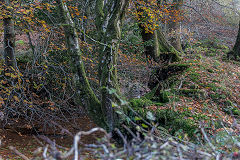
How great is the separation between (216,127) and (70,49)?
3741 millimetres

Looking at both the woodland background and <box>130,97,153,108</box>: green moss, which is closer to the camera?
the woodland background

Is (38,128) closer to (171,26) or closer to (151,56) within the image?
(151,56)

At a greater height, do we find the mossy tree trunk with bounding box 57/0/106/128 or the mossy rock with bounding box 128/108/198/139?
the mossy tree trunk with bounding box 57/0/106/128

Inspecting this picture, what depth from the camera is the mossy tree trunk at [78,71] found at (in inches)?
196

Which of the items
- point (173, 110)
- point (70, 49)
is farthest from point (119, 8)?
point (173, 110)

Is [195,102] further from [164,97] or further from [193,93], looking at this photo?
[164,97]

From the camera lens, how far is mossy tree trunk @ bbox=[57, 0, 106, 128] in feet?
16.3

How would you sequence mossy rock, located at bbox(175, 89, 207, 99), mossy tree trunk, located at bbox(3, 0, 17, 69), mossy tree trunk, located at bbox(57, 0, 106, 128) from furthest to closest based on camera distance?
mossy tree trunk, located at bbox(3, 0, 17, 69), mossy rock, located at bbox(175, 89, 207, 99), mossy tree trunk, located at bbox(57, 0, 106, 128)

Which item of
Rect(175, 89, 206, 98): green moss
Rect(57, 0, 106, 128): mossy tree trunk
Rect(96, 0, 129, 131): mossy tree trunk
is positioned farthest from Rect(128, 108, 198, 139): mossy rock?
Rect(175, 89, 206, 98): green moss

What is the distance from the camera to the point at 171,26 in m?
12.7

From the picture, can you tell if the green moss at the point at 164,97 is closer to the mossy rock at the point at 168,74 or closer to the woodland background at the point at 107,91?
the woodland background at the point at 107,91

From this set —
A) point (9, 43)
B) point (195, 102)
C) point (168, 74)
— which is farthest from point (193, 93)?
point (9, 43)

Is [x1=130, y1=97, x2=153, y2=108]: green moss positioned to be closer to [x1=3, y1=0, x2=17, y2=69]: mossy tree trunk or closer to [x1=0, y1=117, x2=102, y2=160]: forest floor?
[x1=0, y1=117, x2=102, y2=160]: forest floor

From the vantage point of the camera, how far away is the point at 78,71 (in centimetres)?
505
